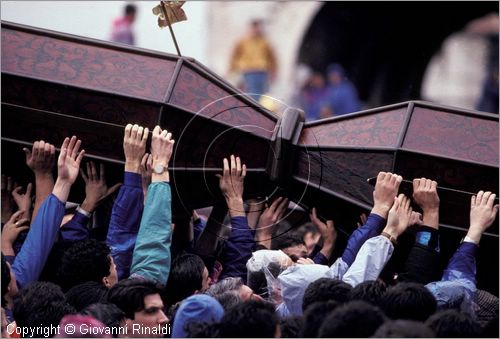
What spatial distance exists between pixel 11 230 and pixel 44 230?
13.1 inches

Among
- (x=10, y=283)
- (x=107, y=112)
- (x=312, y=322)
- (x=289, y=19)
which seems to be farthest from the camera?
(x=289, y=19)

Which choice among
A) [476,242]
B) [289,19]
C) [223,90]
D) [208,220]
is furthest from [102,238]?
[289,19]

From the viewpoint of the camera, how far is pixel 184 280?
566cm

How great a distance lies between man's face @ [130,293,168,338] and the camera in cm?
505

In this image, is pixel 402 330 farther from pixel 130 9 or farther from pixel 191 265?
pixel 130 9

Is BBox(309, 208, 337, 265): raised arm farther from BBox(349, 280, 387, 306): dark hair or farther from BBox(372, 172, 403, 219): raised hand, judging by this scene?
BBox(349, 280, 387, 306): dark hair

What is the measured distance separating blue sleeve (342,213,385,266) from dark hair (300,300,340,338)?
3.43 ft

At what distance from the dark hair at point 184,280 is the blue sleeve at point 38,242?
540 millimetres

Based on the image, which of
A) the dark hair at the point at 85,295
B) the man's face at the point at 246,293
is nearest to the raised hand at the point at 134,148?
the dark hair at the point at 85,295

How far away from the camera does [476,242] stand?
5.71 meters

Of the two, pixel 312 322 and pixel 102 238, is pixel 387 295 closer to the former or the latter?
pixel 312 322

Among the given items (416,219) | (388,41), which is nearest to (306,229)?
(416,219)

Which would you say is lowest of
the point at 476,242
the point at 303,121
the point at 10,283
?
the point at 10,283

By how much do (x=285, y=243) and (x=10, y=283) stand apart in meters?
1.81
